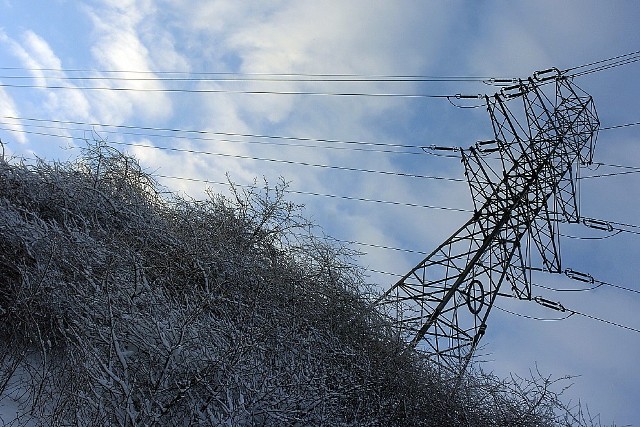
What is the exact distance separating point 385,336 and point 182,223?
16.6 ft

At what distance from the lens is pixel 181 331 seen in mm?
6391

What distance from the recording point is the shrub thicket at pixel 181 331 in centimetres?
661

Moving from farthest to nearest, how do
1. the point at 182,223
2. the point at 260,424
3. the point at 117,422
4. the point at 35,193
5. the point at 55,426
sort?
the point at 182,223 < the point at 35,193 < the point at 260,424 < the point at 55,426 < the point at 117,422

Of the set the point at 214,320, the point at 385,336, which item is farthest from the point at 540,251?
the point at 214,320

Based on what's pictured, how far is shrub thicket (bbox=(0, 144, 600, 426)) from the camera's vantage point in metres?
6.61

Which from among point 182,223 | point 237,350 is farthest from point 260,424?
point 182,223

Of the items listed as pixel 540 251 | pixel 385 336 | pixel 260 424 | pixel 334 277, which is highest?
pixel 540 251

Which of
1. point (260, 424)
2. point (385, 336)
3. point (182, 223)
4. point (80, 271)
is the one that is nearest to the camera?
point (260, 424)

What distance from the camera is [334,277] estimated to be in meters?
11.0

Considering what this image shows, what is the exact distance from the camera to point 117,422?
599 cm

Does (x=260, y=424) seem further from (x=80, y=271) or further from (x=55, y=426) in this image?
(x=80, y=271)

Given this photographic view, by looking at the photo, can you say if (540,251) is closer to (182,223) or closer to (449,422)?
(449,422)

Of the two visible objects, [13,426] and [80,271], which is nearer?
[13,426]

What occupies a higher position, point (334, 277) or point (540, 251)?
point (540, 251)
